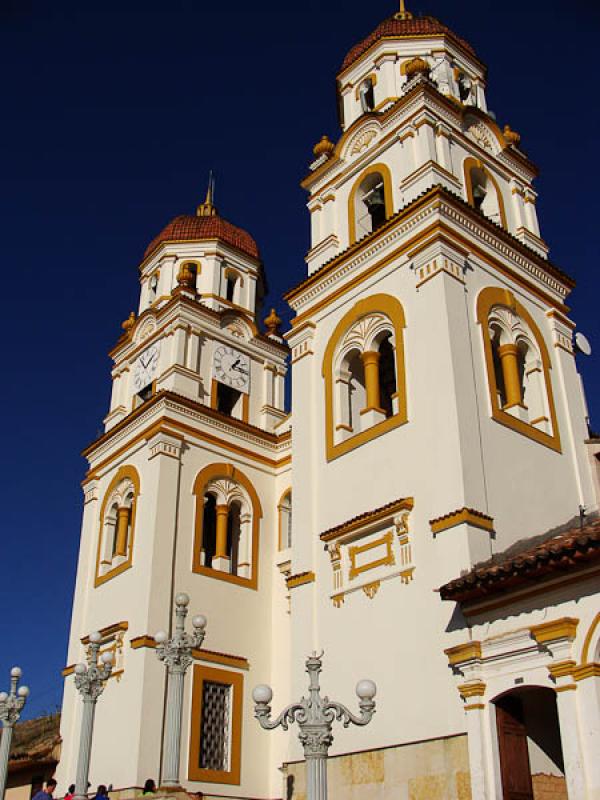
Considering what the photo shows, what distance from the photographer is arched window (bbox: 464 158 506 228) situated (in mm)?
20031

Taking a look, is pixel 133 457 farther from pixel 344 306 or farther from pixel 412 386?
pixel 412 386

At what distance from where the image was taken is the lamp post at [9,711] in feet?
54.9

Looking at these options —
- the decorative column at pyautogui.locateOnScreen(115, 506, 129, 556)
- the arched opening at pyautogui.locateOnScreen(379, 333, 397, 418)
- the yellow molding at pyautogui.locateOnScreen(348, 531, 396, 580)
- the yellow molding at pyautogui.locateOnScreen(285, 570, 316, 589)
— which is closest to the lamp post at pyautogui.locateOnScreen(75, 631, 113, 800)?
the yellow molding at pyautogui.locateOnScreen(285, 570, 316, 589)

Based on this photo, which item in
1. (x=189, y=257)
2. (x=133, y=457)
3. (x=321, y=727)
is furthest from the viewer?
(x=189, y=257)

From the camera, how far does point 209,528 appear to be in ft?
79.2

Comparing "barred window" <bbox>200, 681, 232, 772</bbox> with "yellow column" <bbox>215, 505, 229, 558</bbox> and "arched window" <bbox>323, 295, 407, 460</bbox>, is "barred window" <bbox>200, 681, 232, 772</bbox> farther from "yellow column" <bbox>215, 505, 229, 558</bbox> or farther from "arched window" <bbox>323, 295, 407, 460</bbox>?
"arched window" <bbox>323, 295, 407, 460</bbox>

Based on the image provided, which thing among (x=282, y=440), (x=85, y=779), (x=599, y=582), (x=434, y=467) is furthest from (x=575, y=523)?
(x=282, y=440)

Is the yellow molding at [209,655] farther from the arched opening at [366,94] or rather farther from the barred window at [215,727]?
the arched opening at [366,94]

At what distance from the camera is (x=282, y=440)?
82.6 ft

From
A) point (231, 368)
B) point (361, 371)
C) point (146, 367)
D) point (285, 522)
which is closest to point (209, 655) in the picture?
point (285, 522)

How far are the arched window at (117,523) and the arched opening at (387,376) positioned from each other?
22.7ft

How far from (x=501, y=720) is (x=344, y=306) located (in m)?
9.23

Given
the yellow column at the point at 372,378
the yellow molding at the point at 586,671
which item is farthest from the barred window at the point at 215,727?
the yellow molding at the point at 586,671

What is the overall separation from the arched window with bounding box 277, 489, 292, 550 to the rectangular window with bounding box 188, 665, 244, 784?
3.76 metres
